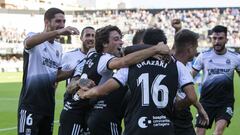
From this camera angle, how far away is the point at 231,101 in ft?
32.6

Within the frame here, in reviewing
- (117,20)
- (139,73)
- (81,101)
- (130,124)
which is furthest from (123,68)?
(117,20)

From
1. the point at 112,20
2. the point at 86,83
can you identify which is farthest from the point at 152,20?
the point at 86,83

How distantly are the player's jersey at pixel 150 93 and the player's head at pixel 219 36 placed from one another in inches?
182

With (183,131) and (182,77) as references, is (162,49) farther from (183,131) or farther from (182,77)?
(183,131)

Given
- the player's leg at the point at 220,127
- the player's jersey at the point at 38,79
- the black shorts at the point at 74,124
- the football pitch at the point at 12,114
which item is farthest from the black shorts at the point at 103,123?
the football pitch at the point at 12,114

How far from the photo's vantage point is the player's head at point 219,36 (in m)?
9.73

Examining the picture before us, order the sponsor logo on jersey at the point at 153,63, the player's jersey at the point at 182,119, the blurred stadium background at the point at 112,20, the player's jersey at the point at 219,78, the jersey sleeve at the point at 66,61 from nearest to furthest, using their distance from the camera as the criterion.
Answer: the sponsor logo on jersey at the point at 153,63, the player's jersey at the point at 182,119, the jersey sleeve at the point at 66,61, the player's jersey at the point at 219,78, the blurred stadium background at the point at 112,20

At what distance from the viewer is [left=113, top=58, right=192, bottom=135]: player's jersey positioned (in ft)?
17.0

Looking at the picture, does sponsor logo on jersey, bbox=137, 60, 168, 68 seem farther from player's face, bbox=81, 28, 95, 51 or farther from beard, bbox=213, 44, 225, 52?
beard, bbox=213, 44, 225, 52

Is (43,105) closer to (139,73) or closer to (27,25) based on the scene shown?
(139,73)

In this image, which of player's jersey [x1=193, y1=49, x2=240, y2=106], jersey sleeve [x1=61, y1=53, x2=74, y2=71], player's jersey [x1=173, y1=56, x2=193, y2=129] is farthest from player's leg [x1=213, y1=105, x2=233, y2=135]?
player's jersey [x1=173, y1=56, x2=193, y2=129]

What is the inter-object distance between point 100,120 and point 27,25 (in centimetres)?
5842

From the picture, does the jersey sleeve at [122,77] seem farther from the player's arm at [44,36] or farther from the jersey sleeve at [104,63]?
the player's arm at [44,36]

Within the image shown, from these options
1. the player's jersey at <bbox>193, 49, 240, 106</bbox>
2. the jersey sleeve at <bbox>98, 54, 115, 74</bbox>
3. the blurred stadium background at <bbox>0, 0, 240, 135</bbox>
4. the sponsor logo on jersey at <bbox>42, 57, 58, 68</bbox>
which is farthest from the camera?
the blurred stadium background at <bbox>0, 0, 240, 135</bbox>
